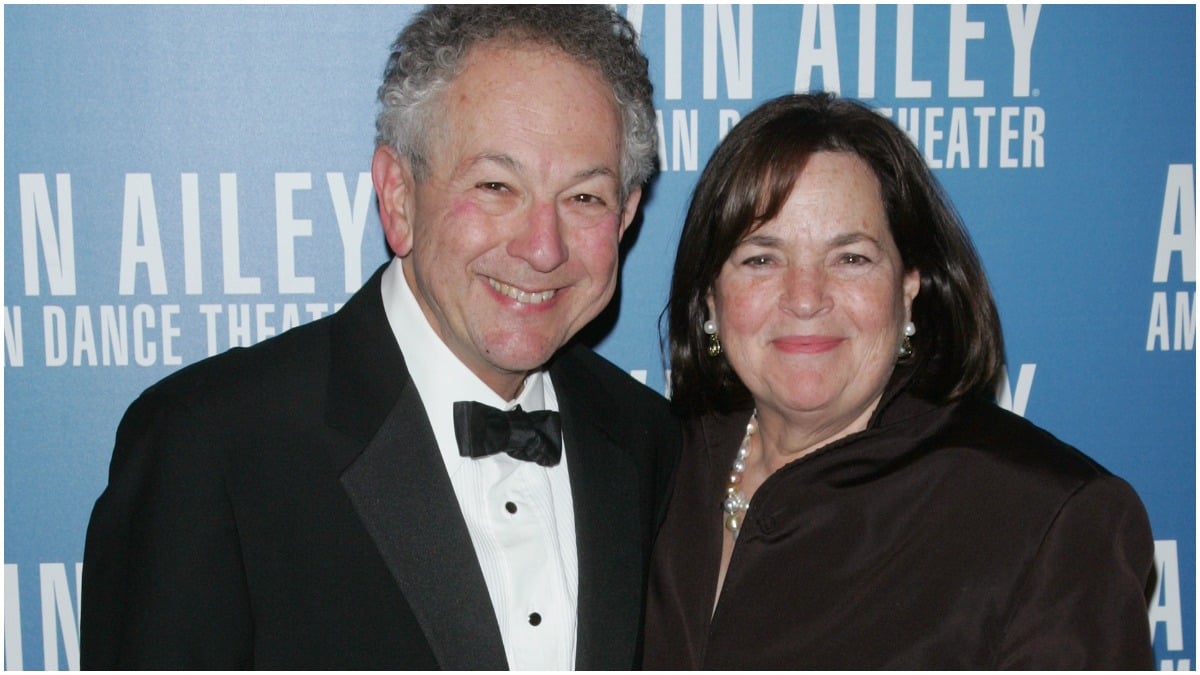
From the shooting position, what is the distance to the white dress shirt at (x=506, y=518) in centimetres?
191

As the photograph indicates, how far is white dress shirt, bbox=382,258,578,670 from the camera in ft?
6.26

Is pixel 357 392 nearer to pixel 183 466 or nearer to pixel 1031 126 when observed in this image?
pixel 183 466

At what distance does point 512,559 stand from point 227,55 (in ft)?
4.94

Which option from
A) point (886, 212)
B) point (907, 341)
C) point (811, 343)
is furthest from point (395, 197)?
point (907, 341)

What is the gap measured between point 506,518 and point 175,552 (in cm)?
59

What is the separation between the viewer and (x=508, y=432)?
1954mm

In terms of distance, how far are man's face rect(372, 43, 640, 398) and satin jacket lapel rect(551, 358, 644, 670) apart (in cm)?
30

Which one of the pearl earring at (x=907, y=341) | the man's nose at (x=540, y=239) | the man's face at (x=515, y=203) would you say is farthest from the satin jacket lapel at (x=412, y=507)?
the pearl earring at (x=907, y=341)

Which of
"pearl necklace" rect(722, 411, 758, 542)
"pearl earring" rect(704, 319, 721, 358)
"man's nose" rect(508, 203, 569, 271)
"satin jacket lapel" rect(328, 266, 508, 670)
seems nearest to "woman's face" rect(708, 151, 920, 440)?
"pearl earring" rect(704, 319, 721, 358)

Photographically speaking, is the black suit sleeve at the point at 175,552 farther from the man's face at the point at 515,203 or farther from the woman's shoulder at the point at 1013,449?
the woman's shoulder at the point at 1013,449

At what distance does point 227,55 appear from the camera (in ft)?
8.42

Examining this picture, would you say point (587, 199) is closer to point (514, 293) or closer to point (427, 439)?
point (514, 293)

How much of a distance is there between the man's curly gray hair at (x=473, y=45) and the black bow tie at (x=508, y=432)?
455 millimetres

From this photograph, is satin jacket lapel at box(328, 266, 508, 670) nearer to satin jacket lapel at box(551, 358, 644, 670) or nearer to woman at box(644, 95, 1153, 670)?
satin jacket lapel at box(551, 358, 644, 670)
